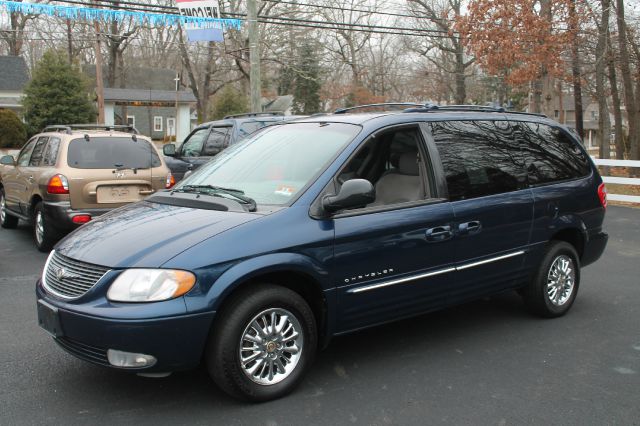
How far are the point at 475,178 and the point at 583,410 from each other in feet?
6.13

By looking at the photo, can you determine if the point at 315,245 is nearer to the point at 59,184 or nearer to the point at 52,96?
the point at 59,184

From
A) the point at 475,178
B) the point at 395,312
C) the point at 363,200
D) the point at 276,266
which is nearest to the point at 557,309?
the point at 475,178

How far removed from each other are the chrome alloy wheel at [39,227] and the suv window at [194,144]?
3.43 meters

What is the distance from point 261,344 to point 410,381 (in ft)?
3.59

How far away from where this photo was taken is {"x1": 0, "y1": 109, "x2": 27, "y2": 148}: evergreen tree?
27.3 meters

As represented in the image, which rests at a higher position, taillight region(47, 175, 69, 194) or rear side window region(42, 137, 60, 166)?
rear side window region(42, 137, 60, 166)

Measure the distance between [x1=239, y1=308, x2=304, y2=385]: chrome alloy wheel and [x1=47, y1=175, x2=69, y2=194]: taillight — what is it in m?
5.33

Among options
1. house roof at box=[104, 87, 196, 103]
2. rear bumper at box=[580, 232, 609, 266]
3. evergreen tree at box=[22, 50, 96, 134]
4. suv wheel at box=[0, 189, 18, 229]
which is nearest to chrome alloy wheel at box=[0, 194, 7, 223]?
suv wheel at box=[0, 189, 18, 229]

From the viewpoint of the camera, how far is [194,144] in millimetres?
11625

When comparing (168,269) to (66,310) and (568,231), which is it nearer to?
(66,310)

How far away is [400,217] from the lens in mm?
4242

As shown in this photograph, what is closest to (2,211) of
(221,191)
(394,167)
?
(221,191)

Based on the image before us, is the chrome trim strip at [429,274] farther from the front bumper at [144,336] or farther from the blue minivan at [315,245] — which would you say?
the front bumper at [144,336]

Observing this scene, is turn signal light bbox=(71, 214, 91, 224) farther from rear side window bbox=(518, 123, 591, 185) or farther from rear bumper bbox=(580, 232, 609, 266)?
rear bumper bbox=(580, 232, 609, 266)
